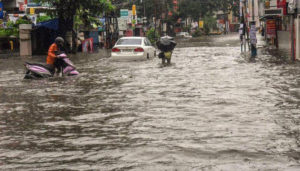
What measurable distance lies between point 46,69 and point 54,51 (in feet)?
2.30

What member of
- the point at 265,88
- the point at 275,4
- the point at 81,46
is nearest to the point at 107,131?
the point at 265,88

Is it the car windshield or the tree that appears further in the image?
the tree

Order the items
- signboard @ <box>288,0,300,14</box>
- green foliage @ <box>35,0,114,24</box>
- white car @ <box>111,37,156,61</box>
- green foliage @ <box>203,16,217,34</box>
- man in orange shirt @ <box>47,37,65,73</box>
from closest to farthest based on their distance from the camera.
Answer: man in orange shirt @ <box>47,37,65,73</box>, signboard @ <box>288,0,300,14</box>, white car @ <box>111,37,156,61</box>, green foliage @ <box>35,0,114,24</box>, green foliage @ <box>203,16,217,34</box>

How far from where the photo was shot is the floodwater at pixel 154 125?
648 cm

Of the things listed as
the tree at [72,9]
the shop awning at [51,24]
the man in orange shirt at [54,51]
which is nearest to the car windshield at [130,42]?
the man in orange shirt at [54,51]

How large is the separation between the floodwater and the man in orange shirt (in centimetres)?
249

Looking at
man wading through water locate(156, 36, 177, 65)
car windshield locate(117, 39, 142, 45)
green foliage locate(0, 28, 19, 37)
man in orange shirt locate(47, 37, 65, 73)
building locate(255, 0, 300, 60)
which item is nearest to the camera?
man in orange shirt locate(47, 37, 65, 73)

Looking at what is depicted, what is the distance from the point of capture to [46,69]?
1925cm

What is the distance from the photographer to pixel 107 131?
8602 millimetres

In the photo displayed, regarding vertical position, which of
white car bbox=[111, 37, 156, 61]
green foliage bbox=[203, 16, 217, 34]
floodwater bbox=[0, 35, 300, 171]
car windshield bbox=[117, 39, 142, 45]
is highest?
green foliage bbox=[203, 16, 217, 34]

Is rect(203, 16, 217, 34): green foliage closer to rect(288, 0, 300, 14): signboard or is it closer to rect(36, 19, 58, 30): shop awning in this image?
rect(36, 19, 58, 30): shop awning

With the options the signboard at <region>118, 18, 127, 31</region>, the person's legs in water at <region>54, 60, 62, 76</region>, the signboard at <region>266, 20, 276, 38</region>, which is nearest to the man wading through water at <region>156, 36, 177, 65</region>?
the person's legs in water at <region>54, 60, 62, 76</region>

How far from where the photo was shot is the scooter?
750 inches

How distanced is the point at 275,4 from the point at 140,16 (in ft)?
269
